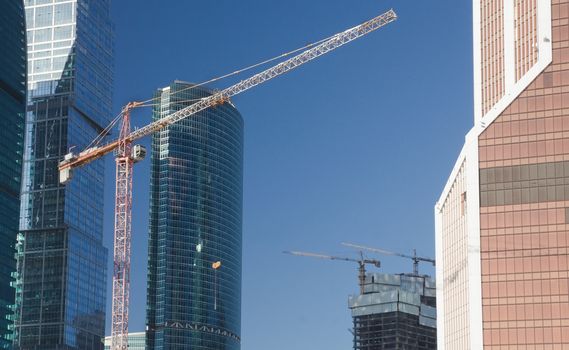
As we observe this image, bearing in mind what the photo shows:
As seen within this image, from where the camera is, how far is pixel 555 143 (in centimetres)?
14850

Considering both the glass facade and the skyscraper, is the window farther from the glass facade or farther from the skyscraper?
the glass facade

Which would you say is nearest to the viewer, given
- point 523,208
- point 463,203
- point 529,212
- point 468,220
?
point 529,212

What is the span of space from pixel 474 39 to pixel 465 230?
34.4m

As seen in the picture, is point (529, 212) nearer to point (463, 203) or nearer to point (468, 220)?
point (468, 220)

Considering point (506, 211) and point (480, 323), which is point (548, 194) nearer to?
point (506, 211)

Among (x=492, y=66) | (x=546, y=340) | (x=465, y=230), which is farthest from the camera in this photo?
(x=492, y=66)

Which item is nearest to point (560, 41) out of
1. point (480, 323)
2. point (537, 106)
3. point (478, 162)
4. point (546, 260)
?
point (537, 106)

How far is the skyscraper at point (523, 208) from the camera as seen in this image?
146 meters

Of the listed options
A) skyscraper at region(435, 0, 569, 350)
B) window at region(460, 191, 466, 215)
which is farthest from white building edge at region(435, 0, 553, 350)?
skyscraper at region(435, 0, 569, 350)

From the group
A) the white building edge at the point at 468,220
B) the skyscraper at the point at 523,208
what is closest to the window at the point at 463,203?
the white building edge at the point at 468,220

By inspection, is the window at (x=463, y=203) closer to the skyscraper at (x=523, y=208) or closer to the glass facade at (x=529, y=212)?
the skyscraper at (x=523, y=208)

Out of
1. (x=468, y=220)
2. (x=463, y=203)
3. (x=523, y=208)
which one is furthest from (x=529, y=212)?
(x=463, y=203)

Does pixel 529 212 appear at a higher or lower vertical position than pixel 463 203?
lower

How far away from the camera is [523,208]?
490 feet
